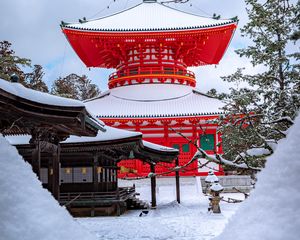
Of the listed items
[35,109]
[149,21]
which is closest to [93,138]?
[35,109]

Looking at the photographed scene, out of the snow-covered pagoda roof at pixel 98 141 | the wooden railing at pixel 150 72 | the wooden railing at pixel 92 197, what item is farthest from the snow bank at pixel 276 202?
the wooden railing at pixel 150 72

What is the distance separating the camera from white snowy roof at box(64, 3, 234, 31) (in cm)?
2819

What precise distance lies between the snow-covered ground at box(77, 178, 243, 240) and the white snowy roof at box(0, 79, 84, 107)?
4.01m

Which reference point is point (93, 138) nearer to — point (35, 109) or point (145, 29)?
point (35, 109)

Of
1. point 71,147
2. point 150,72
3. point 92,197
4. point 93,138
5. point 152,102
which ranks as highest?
point 150,72

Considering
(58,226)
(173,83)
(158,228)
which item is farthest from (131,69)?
(58,226)

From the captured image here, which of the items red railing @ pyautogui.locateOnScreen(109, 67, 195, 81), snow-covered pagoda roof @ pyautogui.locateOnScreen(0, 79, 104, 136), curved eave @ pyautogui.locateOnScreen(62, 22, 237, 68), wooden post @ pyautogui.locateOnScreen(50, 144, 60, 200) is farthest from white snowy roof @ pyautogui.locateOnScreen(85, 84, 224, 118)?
snow-covered pagoda roof @ pyautogui.locateOnScreen(0, 79, 104, 136)

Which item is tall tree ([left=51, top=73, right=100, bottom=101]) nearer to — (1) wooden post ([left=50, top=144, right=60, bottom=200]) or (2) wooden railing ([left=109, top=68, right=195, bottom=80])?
(2) wooden railing ([left=109, top=68, right=195, bottom=80])

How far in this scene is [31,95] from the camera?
28.9 feet

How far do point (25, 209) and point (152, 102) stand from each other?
81.6 ft

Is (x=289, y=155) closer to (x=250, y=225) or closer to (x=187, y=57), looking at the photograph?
(x=250, y=225)

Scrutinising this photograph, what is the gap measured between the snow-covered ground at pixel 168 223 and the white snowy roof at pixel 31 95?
158 inches

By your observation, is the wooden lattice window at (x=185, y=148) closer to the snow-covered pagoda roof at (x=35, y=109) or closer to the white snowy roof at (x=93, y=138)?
the white snowy roof at (x=93, y=138)

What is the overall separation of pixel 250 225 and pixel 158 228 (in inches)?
410
